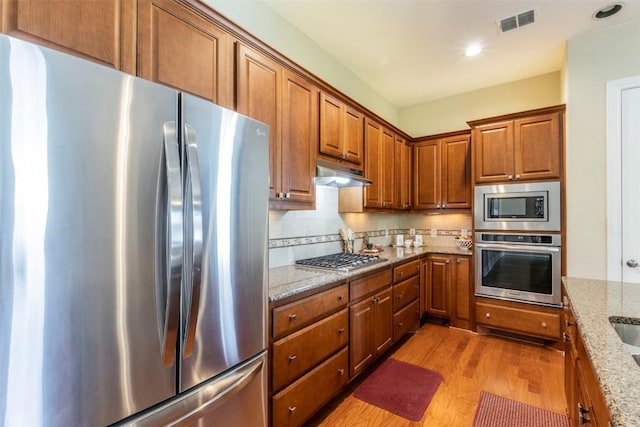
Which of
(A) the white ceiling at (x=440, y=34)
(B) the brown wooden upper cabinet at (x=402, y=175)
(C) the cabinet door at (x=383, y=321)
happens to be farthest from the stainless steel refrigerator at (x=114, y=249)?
(B) the brown wooden upper cabinet at (x=402, y=175)

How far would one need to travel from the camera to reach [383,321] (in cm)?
268

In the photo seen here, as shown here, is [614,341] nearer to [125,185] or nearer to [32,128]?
[125,185]

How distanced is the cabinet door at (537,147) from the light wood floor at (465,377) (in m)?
1.76

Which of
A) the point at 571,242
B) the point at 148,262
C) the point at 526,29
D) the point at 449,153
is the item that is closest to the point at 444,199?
the point at 449,153

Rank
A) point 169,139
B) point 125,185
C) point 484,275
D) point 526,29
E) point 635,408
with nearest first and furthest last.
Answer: point 635,408, point 125,185, point 169,139, point 526,29, point 484,275

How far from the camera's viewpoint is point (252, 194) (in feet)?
4.44

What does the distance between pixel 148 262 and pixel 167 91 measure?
1.91 feet

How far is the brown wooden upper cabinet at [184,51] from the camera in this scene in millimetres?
1321

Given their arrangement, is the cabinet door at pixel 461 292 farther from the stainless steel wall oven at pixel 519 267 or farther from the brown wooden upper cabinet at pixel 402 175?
the brown wooden upper cabinet at pixel 402 175

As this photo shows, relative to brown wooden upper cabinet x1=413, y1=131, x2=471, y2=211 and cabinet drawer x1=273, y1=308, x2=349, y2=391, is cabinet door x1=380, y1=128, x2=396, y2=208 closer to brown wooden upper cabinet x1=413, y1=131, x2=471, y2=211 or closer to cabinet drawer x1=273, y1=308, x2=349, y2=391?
brown wooden upper cabinet x1=413, y1=131, x2=471, y2=211

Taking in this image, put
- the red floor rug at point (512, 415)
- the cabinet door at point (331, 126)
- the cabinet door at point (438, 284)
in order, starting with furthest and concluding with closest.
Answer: the cabinet door at point (438, 284)
the cabinet door at point (331, 126)
the red floor rug at point (512, 415)

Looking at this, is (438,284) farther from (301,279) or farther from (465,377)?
(301,279)

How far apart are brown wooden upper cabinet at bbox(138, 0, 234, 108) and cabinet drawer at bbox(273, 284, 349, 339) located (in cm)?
118

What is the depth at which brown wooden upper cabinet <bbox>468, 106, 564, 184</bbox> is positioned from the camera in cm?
299
